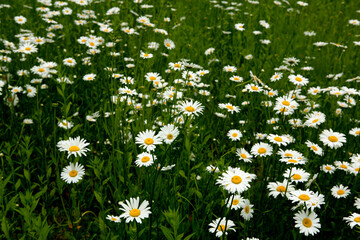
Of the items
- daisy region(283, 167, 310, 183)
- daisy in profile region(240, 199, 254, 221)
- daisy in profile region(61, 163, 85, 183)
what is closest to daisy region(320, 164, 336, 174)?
daisy region(283, 167, 310, 183)

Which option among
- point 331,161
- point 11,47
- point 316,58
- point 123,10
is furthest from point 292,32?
point 11,47

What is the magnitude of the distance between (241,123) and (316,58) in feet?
7.92

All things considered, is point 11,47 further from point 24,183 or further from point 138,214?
point 138,214

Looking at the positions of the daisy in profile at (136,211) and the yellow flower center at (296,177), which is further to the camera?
the yellow flower center at (296,177)

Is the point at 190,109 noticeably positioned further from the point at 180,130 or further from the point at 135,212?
the point at 135,212

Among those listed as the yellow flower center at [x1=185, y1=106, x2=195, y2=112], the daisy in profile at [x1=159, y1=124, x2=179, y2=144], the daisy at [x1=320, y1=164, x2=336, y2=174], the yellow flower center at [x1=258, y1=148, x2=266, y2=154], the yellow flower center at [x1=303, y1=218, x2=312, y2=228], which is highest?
the daisy in profile at [x1=159, y1=124, x2=179, y2=144]

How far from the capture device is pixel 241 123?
9.09 ft

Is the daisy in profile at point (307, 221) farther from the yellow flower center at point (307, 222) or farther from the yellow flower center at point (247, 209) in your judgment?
the yellow flower center at point (247, 209)

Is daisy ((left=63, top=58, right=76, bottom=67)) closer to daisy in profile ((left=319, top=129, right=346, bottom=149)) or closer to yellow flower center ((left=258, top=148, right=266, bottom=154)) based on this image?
yellow flower center ((left=258, top=148, right=266, bottom=154))

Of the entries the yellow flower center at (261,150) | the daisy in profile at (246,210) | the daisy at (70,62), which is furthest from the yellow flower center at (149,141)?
the daisy at (70,62)

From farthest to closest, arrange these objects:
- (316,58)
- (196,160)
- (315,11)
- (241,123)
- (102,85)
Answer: (315,11) → (316,58) → (102,85) → (241,123) → (196,160)

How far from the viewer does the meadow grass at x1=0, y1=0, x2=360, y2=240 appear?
1.76m

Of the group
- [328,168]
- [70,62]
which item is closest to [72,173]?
[328,168]

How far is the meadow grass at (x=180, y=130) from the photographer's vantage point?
1761 mm
